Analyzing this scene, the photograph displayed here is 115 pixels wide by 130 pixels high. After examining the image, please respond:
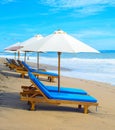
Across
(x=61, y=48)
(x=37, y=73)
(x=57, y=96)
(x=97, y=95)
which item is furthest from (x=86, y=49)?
(x=37, y=73)

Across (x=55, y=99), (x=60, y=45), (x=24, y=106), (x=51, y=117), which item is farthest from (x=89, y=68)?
(x=51, y=117)

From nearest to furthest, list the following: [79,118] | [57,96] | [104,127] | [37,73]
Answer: [104,127]
[79,118]
[57,96]
[37,73]

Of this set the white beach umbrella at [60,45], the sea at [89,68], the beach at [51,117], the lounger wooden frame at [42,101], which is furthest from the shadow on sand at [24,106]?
the sea at [89,68]

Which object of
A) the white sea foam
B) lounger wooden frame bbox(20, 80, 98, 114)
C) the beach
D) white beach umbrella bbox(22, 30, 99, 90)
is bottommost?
the beach

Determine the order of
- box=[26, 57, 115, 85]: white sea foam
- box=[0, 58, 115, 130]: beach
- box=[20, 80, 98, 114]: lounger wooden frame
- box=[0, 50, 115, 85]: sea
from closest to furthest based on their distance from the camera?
box=[0, 58, 115, 130]: beach
box=[20, 80, 98, 114]: lounger wooden frame
box=[26, 57, 115, 85]: white sea foam
box=[0, 50, 115, 85]: sea

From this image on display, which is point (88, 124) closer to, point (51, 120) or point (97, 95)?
point (51, 120)

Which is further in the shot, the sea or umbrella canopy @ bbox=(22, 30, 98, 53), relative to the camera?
the sea

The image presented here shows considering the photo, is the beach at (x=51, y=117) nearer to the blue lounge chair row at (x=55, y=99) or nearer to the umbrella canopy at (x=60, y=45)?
the blue lounge chair row at (x=55, y=99)

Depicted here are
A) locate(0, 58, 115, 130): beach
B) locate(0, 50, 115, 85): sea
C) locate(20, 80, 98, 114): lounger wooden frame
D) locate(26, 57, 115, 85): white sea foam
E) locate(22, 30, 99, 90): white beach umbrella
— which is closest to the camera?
locate(0, 58, 115, 130): beach

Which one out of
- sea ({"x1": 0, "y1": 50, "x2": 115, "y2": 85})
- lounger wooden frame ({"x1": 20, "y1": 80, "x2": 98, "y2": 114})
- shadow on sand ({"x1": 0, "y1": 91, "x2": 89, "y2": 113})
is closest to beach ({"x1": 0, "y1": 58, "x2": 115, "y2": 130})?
shadow on sand ({"x1": 0, "y1": 91, "x2": 89, "y2": 113})

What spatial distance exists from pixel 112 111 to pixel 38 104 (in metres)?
1.88

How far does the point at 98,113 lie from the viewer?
25.3ft

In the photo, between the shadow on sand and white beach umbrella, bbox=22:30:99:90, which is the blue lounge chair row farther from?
white beach umbrella, bbox=22:30:99:90

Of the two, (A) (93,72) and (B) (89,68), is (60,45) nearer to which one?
(A) (93,72)
